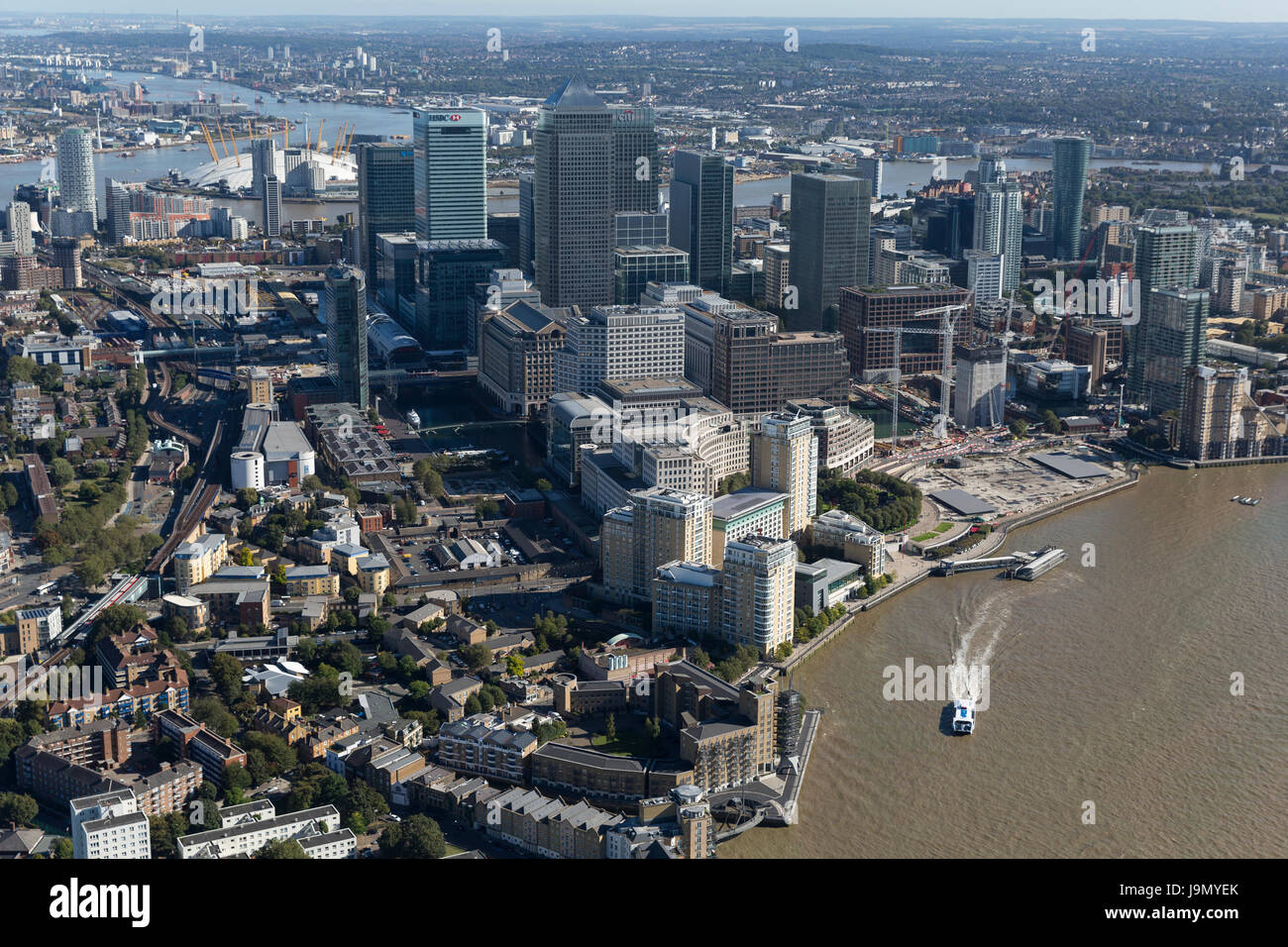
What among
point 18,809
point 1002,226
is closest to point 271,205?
point 1002,226

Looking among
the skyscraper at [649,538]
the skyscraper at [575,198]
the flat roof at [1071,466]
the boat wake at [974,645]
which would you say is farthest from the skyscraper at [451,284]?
the boat wake at [974,645]

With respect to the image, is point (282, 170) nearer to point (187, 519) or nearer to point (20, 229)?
point (20, 229)

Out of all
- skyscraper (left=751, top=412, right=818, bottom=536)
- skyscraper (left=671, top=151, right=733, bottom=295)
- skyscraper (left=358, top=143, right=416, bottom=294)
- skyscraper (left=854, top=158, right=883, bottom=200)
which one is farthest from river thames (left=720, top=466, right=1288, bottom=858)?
skyscraper (left=854, top=158, right=883, bottom=200)

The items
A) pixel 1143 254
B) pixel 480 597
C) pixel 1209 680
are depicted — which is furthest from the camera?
pixel 1143 254

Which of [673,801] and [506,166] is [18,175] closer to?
[506,166]

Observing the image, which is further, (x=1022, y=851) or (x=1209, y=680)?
(x=1209, y=680)
